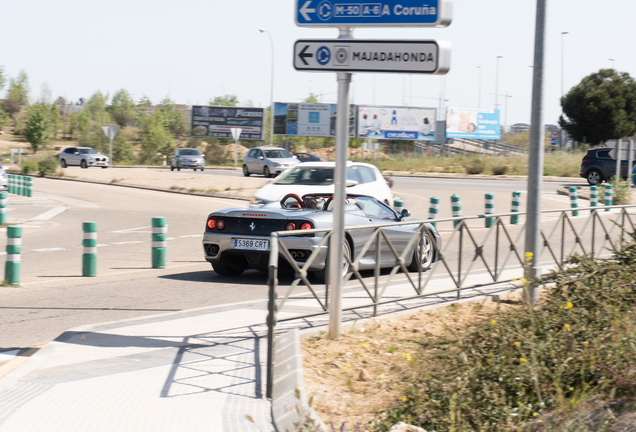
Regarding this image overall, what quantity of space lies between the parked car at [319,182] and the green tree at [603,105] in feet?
142

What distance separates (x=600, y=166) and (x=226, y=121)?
48.4m

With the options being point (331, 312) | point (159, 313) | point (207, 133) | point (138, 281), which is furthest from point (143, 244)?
point (207, 133)

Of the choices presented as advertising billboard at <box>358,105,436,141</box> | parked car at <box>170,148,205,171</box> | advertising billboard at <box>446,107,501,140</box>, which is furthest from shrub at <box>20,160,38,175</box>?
advertising billboard at <box>446,107,501,140</box>

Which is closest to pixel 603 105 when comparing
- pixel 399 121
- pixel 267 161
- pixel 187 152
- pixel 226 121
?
pixel 399 121

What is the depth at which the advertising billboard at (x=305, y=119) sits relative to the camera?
71.4m

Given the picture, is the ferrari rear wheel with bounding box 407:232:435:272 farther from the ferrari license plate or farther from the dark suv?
the dark suv

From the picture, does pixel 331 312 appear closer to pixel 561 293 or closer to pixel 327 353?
pixel 327 353

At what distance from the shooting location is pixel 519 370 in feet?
14.6

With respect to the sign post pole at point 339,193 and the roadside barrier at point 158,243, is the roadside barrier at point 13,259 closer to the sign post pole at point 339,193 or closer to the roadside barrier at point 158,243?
the roadside barrier at point 158,243

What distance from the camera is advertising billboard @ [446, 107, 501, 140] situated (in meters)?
77.4

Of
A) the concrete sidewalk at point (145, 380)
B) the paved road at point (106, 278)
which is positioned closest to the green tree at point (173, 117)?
the paved road at point (106, 278)

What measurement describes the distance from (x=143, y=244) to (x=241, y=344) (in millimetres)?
8556

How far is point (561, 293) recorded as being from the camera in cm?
645

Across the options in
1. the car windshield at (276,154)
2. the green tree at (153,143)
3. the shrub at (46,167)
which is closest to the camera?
the car windshield at (276,154)
